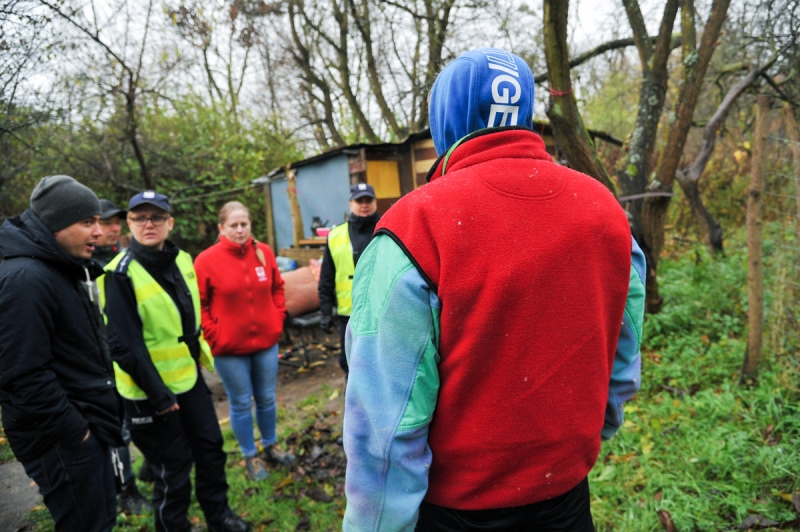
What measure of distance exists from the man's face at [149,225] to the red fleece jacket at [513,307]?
230 cm

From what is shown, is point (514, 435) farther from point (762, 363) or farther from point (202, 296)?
point (762, 363)

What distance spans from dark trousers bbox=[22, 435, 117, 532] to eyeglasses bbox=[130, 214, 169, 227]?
124 centimetres

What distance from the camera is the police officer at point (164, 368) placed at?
2.76 metres

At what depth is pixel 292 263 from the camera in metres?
9.00

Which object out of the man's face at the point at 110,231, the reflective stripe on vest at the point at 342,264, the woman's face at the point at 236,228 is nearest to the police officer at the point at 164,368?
the woman's face at the point at 236,228

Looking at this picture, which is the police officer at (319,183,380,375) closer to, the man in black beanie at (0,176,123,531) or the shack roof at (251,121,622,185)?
the man in black beanie at (0,176,123,531)

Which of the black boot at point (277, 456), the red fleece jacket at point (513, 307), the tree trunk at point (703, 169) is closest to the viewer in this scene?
the red fleece jacket at point (513, 307)

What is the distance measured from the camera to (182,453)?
2.89m

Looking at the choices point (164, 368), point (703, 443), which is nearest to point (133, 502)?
point (164, 368)

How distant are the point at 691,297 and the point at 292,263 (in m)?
6.30

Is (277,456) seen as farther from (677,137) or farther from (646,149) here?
(677,137)

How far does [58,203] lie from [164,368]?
1.11 metres

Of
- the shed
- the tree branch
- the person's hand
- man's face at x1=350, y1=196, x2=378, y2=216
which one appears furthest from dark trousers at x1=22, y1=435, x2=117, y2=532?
the shed

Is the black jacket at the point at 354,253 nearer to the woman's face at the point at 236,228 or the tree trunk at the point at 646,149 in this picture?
the woman's face at the point at 236,228
